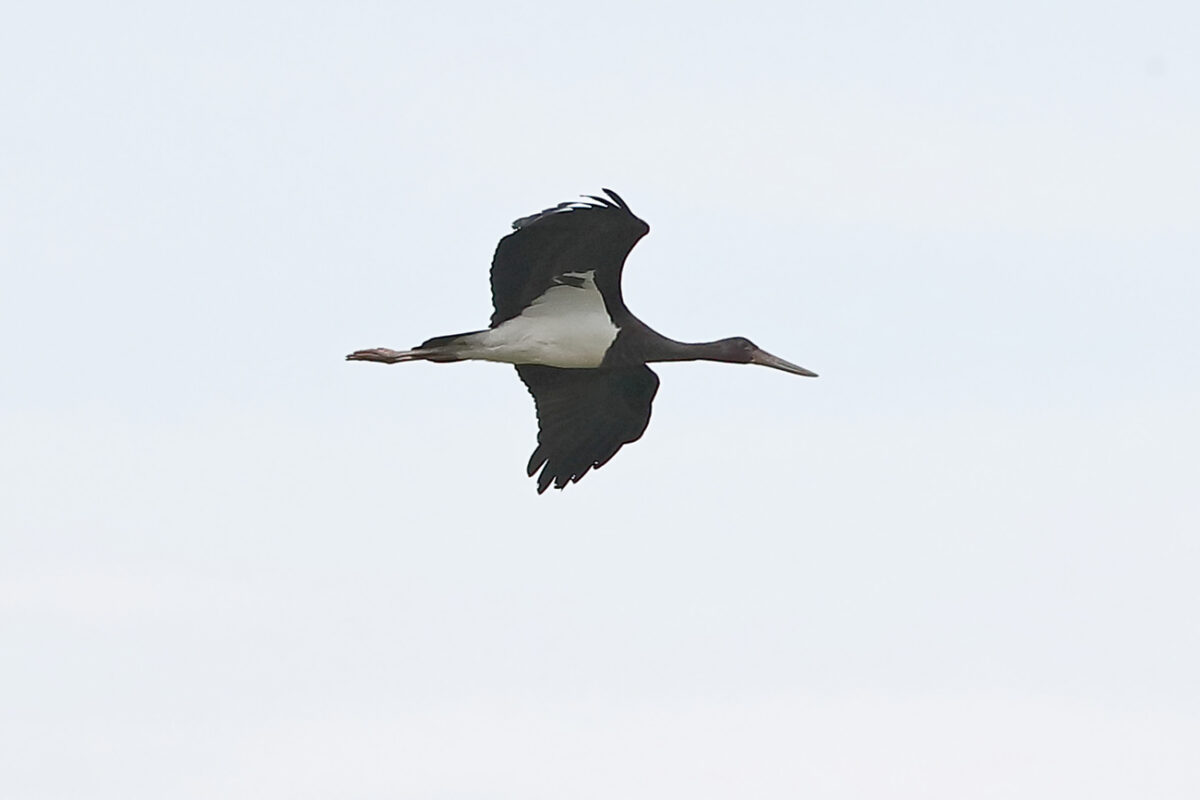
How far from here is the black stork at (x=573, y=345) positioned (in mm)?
26453

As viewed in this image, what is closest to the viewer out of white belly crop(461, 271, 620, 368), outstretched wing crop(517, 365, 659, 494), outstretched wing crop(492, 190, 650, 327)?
outstretched wing crop(492, 190, 650, 327)

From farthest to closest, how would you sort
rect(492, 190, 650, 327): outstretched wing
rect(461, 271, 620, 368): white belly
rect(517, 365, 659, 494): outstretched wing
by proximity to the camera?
rect(517, 365, 659, 494): outstretched wing → rect(461, 271, 620, 368): white belly → rect(492, 190, 650, 327): outstretched wing

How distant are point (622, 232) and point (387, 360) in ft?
9.91

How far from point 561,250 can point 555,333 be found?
3.65 ft

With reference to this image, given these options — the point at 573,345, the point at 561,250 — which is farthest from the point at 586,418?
the point at 561,250

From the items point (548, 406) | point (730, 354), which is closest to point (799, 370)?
point (730, 354)

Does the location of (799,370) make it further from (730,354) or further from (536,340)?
(536,340)

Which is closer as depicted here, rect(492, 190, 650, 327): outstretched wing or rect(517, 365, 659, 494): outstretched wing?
rect(492, 190, 650, 327): outstretched wing

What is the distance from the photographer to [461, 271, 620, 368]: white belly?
27344mm

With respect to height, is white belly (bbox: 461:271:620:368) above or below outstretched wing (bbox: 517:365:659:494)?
above

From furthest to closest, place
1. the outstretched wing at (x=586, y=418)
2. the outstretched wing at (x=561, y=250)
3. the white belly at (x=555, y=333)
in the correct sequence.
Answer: the outstretched wing at (x=586, y=418) → the white belly at (x=555, y=333) → the outstretched wing at (x=561, y=250)

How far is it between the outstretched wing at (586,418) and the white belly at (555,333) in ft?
1.75

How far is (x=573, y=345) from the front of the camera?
2744 cm

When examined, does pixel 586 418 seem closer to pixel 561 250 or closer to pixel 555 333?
pixel 555 333
